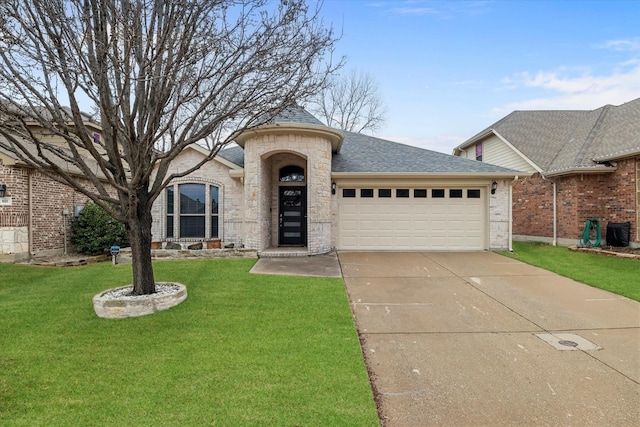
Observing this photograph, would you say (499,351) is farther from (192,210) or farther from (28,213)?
(28,213)

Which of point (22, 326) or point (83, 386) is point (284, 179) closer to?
point (22, 326)

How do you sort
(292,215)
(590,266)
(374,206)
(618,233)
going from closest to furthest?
Answer: (590,266) < (618,233) < (374,206) < (292,215)

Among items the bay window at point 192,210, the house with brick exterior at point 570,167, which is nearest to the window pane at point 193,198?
the bay window at point 192,210

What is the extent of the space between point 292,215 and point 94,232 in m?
6.56

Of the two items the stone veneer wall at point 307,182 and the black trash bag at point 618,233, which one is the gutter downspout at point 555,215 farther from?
the stone veneer wall at point 307,182

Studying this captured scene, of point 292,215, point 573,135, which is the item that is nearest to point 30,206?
point 292,215

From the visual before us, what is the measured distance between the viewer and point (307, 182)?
11.1m

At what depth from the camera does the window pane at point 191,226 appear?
12477 millimetres

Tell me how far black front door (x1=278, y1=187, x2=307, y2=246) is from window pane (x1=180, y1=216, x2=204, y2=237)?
107 inches

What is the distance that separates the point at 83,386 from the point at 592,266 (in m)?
11.2

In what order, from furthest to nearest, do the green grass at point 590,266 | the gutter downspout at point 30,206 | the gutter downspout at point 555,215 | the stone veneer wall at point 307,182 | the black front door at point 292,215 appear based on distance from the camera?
1. the gutter downspout at point 555,215
2. the black front door at point 292,215
3. the stone veneer wall at point 307,182
4. the gutter downspout at point 30,206
5. the green grass at point 590,266

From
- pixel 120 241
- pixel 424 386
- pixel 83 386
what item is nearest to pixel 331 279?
pixel 424 386

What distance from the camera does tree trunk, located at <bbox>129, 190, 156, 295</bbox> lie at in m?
5.89

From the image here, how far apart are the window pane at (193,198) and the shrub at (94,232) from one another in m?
2.32
